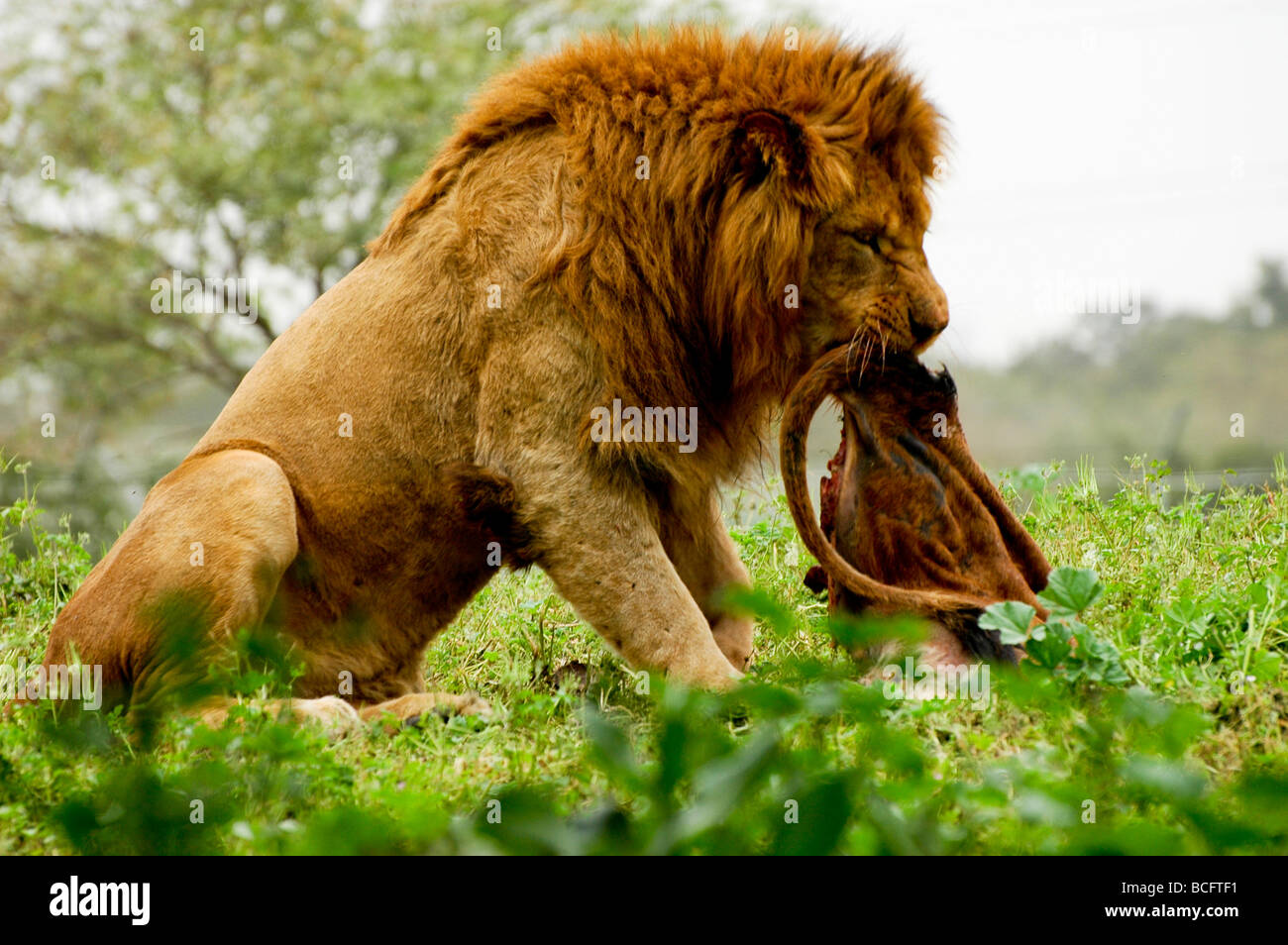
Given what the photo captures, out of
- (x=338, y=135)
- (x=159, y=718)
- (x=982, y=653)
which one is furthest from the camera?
(x=338, y=135)

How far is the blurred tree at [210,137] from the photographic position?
17.5m

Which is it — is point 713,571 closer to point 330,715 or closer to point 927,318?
point 927,318

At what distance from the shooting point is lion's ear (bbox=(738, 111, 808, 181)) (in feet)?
13.0

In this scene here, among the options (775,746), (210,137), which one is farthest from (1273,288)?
(775,746)

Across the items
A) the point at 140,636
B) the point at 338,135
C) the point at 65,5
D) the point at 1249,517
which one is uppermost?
the point at 65,5

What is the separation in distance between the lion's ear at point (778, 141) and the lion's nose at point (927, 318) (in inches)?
22.0

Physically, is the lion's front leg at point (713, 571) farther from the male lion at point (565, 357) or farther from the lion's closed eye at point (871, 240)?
the lion's closed eye at point (871, 240)

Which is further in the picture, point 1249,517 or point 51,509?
point 51,509

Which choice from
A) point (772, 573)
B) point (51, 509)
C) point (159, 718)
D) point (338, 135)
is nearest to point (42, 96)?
point (338, 135)

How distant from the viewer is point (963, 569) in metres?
3.98

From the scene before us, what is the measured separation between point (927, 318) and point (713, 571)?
1.26 m
